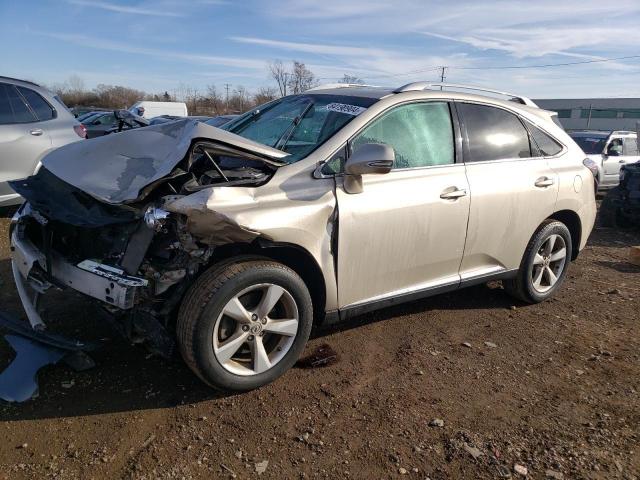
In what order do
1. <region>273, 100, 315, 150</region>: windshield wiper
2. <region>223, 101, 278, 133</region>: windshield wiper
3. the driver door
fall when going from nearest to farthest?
the driver door → <region>273, 100, 315, 150</region>: windshield wiper → <region>223, 101, 278, 133</region>: windshield wiper

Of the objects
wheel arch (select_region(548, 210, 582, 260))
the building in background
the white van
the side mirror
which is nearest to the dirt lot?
wheel arch (select_region(548, 210, 582, 260))

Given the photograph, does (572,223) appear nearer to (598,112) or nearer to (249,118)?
(249,118)

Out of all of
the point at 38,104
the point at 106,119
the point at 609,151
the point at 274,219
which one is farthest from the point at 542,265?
the point at 106,119

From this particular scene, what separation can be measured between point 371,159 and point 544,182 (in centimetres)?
208

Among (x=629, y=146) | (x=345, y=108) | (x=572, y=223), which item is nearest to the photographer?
(x=345, y=108)

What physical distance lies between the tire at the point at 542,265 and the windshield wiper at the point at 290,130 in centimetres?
226

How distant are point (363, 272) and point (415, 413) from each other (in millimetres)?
929

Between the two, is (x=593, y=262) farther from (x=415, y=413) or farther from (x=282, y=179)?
(x=282, y=179)

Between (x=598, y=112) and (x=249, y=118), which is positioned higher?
(x=249, y=118)

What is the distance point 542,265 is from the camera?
456cm

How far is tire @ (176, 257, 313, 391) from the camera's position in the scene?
271 centimetres

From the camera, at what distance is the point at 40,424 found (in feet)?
8.76

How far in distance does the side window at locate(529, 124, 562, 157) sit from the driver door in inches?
41.0

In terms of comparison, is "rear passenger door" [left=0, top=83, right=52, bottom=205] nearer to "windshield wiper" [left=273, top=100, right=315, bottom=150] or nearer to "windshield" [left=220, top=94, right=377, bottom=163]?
"windshield" [left=220, top=94, right=377, bottom=163]
